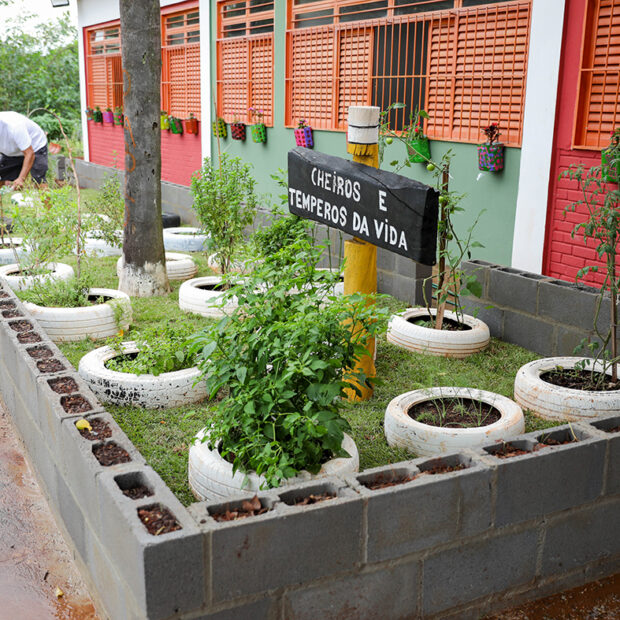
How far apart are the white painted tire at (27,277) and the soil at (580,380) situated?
3999 mm

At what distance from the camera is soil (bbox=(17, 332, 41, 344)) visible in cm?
456

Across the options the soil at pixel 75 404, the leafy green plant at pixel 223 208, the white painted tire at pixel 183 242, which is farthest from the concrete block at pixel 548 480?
the white painted tire at pixel 183 242

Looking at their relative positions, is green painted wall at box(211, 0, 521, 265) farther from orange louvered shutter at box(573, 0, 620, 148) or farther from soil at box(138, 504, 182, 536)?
soil at box(138, 504, 182, 536)

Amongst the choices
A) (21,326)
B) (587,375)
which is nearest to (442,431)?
(587,375)

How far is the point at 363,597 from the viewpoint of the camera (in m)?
2.80

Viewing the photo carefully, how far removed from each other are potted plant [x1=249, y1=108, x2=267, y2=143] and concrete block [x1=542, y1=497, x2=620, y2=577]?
8241mm

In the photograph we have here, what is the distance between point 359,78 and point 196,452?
20.7 ft

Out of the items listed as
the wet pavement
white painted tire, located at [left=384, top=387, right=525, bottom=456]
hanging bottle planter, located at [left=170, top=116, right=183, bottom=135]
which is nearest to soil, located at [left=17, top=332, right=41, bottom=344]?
the wet pavement

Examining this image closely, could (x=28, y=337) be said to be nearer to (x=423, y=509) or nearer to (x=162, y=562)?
(x=162, y=562)

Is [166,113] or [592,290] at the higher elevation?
[166,113]

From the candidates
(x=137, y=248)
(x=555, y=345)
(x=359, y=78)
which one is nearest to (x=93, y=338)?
(x=137, y=248)

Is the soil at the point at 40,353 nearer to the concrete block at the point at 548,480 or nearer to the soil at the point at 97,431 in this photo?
the soil at the point at 97,431

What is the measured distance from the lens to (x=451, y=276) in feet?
18.5

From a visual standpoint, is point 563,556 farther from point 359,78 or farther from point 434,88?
point 359,78
